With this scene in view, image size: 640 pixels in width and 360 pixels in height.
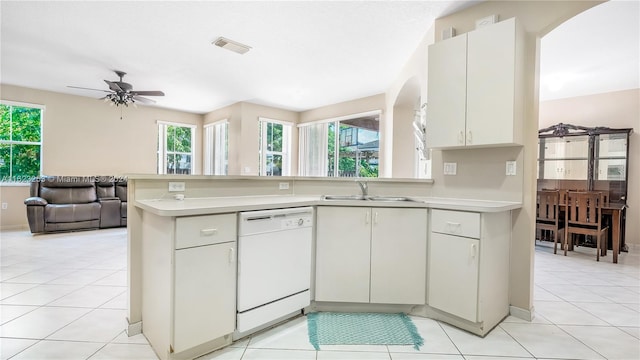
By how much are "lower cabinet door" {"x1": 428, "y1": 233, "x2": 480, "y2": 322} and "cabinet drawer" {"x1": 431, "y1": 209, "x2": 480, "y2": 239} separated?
1.5 inches

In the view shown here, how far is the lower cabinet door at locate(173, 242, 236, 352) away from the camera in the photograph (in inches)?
64.6

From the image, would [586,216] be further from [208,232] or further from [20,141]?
[20,141]

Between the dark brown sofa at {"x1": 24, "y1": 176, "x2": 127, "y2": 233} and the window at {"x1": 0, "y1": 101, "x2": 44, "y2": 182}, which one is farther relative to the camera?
the window at {"x1": 0, "y1": 101, "x2": 44, "y2": 182}

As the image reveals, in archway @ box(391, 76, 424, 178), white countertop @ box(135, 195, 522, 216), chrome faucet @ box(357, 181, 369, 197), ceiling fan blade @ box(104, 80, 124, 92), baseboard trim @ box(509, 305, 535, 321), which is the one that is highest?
ceiling fan blade @ box(104, 80, 124, 92)

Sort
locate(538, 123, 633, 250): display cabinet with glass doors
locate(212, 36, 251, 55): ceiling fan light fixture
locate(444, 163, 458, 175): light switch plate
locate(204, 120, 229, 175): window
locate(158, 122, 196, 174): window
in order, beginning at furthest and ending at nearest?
locate(158, 122, 196, 174): window < locate(204, 120, 229, 175): window < locate(538, 123, 633, 250): display cabinet with glass doors < locate(212, 36, 251, 55): ceiling fan light fixture < locate(444, 163, 458, 175): light switch plate

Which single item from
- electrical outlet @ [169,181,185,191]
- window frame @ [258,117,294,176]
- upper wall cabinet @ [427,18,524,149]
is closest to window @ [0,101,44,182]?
window frame @ [258,117,294,176]

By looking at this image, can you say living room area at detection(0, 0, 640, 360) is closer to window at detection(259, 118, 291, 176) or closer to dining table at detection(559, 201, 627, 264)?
window at detection(259, 118, 291, 176)

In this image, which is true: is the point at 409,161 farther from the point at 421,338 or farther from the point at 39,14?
the point at 39,14

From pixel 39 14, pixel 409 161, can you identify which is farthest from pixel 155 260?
pixel 409 161

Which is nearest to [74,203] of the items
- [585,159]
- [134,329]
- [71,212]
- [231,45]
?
[71,212]

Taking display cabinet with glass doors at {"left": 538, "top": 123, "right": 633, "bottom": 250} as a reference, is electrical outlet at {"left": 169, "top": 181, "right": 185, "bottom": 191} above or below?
below

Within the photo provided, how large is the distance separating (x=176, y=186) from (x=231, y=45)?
2.32 metres

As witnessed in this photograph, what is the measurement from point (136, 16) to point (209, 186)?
2.12m

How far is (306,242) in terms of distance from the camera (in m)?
2.25
